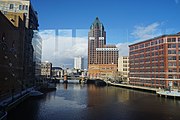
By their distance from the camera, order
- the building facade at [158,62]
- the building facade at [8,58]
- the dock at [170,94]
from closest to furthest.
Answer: the building facade at [8,58]
the dock at [170,94]
the building facade at [158,62]

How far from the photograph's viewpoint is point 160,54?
3334 inches

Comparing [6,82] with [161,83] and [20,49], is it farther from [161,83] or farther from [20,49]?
[161,83]

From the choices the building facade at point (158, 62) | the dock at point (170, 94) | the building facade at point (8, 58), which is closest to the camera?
Result: the building facade at point (8, 58)

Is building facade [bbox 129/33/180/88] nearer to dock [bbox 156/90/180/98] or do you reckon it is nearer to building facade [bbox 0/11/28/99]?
dock [bbox 156/90/180/98]

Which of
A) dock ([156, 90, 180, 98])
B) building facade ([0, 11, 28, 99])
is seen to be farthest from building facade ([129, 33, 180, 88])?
building facade ([0, 11, 28, 99])

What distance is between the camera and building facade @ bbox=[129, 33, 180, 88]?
7981cm

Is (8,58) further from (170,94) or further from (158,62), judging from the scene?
(158,62)

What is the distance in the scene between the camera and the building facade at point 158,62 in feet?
262

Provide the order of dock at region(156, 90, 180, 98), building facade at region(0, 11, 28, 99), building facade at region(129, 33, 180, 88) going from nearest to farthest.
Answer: building facade at region(0, 11, 28, 99) < dock at region(156, 90, 180, 98) < building facade at region(129, 33, 180, 88)

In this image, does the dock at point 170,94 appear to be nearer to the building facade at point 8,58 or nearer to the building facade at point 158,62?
the building facade at point 158,62

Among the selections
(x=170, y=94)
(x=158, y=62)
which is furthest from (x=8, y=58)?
(x=158, y=62)

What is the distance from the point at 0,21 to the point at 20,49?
74.7ft

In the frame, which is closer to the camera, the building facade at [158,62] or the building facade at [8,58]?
the building facade at [8,58]

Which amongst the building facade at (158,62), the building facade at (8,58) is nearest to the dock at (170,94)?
the building facade at (158,62)
